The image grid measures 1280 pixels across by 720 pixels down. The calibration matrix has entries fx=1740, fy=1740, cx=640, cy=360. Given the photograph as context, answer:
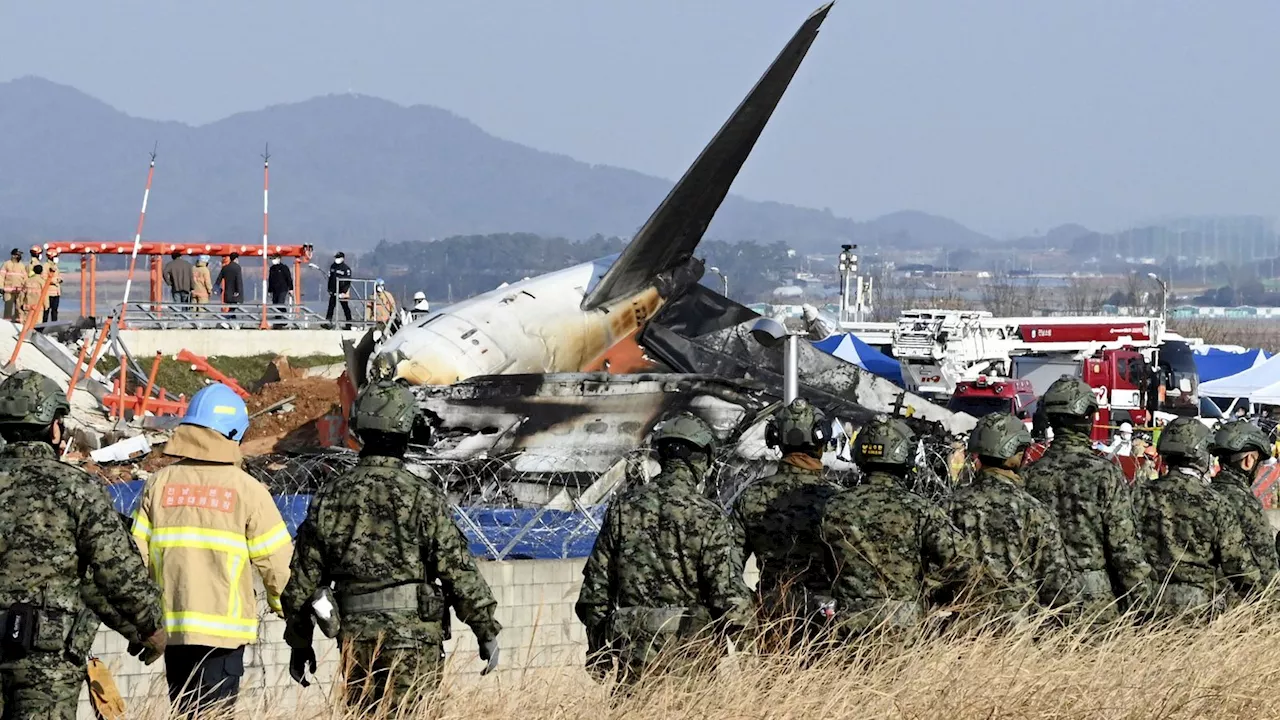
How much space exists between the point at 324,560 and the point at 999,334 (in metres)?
38.0

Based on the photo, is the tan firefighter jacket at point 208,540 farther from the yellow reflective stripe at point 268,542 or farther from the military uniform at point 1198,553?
the military uniform at point 1198,553

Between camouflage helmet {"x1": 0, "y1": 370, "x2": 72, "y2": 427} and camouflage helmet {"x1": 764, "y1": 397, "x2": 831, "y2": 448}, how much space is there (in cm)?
397

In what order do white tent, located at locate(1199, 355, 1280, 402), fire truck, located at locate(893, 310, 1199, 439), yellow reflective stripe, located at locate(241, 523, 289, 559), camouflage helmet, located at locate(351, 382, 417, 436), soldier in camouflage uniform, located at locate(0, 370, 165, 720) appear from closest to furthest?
soldier in camouflage uniform, located at locate(0, 370, 165, 720), camouflage helmet, located at locate(351, 382, 417, 436), yellow reflective stripe, located at locate(241, 523, 289, 559), fire truck, located at locate(893, 310, 1199, 439), white tent, located at locate(1199, 355, 1280, 402)

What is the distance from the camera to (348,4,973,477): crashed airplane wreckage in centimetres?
2069

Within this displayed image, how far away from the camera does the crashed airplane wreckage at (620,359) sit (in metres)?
20.7

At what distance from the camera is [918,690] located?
8359 mm

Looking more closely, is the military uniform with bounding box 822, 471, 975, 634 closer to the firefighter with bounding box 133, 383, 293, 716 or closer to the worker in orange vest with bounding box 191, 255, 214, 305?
the firefighter with bounding box 133, 383, 293, 716

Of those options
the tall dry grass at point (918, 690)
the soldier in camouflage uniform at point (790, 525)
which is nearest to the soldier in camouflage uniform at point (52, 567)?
the tall dry grass at point (918, 690)

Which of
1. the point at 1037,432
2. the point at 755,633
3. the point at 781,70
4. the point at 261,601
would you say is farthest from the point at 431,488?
the point at 781,70

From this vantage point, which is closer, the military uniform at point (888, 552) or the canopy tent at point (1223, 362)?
the military uniform at point (888, 552)

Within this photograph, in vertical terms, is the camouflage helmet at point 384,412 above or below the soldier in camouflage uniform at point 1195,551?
above

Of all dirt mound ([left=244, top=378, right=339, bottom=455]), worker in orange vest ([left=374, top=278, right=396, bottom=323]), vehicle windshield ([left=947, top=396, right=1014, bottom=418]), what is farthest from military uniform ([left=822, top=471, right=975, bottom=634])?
vehicle windshield ([left=947, top=396, right=1014, bottom=418])

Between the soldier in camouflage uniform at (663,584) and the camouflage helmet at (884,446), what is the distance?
91cm

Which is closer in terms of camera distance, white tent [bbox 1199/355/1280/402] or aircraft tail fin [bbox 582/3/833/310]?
aircraft tail fin [bbox 582/3/833/310]
